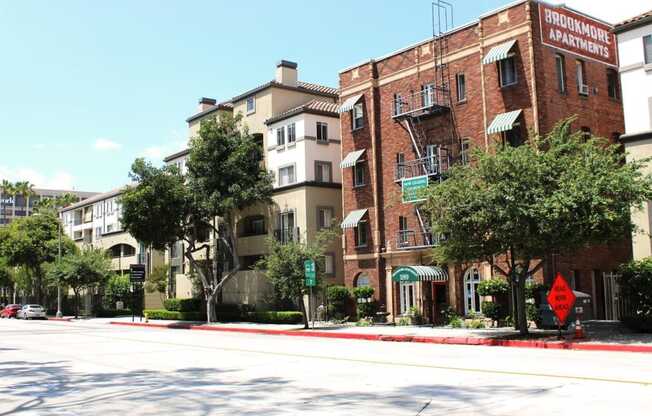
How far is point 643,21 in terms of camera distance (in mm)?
27484

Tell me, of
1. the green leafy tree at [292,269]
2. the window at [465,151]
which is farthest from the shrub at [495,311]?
the green leafy tree at [292,269]

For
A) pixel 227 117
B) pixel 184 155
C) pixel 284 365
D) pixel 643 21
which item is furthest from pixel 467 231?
pixel 184 155

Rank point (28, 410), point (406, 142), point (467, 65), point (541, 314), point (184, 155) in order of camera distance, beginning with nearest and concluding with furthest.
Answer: point (28, 410), point (541, 314), point (467, 65), point (406, 142), point (184, 155)

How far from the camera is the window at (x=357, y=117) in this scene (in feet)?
128

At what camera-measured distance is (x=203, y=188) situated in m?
42.0

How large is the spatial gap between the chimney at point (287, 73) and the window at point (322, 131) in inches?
206

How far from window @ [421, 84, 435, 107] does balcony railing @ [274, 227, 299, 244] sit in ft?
38.5

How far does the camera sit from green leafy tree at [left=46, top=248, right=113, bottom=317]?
57.0 meters

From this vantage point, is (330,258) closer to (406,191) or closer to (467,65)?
(406,191)

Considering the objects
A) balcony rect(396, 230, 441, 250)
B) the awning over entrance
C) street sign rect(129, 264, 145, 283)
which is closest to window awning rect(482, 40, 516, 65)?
balcony rect(396, 230, 441, 250)

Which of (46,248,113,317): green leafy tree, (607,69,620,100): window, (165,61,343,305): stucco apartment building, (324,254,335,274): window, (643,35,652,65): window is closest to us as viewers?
(643,35,652,65): window

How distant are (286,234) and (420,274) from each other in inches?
502

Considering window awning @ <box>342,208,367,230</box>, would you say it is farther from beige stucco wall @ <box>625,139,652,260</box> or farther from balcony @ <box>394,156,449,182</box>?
beige stucco wall @ <box>625,139,652,260</box>

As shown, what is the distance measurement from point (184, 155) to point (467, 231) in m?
35.7
